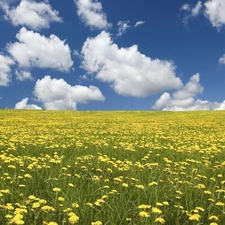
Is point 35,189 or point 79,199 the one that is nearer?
point 79,199

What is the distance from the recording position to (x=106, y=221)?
4.51m

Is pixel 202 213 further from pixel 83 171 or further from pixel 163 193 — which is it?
pixel 83 171

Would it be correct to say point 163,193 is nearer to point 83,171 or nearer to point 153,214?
point 153,214

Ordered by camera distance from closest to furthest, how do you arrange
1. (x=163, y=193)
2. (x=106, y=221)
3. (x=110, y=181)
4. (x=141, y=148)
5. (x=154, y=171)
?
1. (x=106, y=221)
2. (x=163, y=193)
3. (x=110, y=181)
4. (x=154, y=171)
5. (x=141, y=148)

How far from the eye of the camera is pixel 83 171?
25.1ft

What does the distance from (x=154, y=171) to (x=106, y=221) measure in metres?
3.22

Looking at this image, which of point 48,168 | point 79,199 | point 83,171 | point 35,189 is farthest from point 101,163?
point 79,199

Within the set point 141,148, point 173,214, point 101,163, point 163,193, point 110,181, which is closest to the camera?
point 173,214

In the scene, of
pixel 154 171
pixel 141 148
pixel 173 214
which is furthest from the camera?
pixel 141 148

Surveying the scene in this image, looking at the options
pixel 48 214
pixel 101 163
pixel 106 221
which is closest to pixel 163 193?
pixel 106 221

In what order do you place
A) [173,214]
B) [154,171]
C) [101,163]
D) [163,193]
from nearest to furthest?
[173,214]
[163,193]
[154,171]
[101,163]

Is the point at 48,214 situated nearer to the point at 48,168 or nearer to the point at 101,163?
the point at 48,168

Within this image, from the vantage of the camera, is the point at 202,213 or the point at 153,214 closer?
the point at 153,214

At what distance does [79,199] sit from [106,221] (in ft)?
2.42
